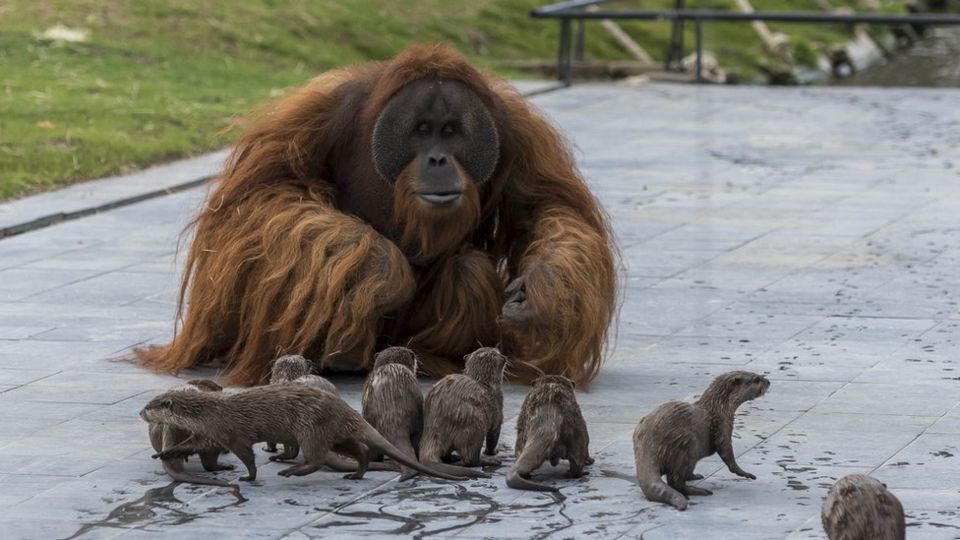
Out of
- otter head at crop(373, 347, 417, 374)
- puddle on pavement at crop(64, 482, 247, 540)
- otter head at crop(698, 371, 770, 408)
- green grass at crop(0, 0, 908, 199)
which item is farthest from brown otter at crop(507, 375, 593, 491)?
green grass at crop(0, 0, 908, 199)

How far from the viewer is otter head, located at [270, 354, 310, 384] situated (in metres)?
5.16

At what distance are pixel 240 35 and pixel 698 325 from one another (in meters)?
10.1

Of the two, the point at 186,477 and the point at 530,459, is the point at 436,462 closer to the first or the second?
the point at 530,459

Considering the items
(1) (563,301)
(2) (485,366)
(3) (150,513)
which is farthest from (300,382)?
(1) (563,301)

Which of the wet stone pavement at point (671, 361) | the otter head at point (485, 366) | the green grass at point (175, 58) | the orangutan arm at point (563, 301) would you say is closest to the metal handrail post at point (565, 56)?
the green grass at point (175, 58)

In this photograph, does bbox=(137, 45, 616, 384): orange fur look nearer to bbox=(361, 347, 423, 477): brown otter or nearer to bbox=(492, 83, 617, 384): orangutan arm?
bbox=(492, 83, 617, 384): orangutan arm

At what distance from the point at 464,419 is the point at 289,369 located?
64cm

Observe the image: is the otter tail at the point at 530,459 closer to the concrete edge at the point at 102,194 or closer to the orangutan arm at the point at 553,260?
the orangutan arm at the point at 553,260

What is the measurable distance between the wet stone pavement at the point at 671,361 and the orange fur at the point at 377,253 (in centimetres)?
20

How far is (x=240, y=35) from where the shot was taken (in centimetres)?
1617

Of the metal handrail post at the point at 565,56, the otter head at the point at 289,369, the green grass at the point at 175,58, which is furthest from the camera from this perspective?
the metal handrail post at the point at 565,56

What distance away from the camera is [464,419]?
4.77 m

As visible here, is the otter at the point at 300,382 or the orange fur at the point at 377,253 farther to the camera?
the orange fur at the point at 377,253

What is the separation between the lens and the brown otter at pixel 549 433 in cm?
465
